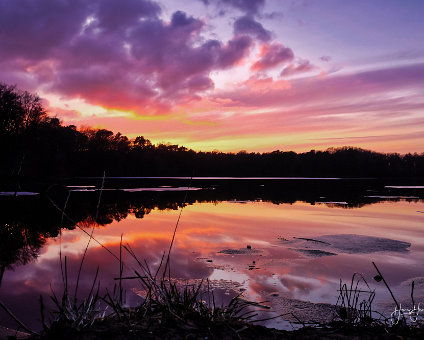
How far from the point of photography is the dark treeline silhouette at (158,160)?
62562mm

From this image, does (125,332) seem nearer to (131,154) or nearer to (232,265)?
(232,265)

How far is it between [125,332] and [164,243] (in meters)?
8.44

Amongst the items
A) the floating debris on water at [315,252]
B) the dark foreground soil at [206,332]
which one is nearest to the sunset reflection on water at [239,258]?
the floating debris on water at [315,252]

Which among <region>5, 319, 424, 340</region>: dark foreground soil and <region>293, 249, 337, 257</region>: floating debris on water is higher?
<region>5, 319, 424, 340</region>: dark foreground soil

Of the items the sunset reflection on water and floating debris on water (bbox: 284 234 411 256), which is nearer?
the sunset reflection on water

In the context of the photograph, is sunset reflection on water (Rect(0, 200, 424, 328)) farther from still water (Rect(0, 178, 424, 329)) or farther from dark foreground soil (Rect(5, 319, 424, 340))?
dark foreground soil (Rect(5, 319, 424, 340))

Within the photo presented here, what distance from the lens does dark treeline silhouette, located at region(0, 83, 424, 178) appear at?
62562mm

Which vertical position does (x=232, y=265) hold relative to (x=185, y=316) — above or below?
below

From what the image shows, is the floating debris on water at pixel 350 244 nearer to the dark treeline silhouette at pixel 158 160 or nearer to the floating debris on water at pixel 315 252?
the floating debris on water at pixel 315 252

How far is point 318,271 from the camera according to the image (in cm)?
791

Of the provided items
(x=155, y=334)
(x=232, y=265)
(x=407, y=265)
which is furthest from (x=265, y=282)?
(x=155, y=334)

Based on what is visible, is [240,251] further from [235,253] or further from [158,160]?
[158,160]

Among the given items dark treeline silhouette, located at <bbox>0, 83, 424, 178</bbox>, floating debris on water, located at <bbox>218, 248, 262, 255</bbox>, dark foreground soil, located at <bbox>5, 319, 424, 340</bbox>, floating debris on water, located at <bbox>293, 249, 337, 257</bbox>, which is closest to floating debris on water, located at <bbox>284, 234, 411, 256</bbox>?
floating debris on water, located at <bbox>293, 249, 337, 257</bbox>

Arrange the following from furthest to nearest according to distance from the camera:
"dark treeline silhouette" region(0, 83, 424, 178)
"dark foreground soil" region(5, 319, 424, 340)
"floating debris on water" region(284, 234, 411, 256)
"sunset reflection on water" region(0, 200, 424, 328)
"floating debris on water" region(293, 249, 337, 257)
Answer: "dark treeline silhouette" region(0, 83, 424, 178)
"floating debris on water" region(284, 234, 411, 256)
"floating debris on water" region(293, 249, 337, 257)
"sunset reflection on water" region(0, 200, 424, 328)
"dark foreground soil" region(5, 319, 424, 340)
